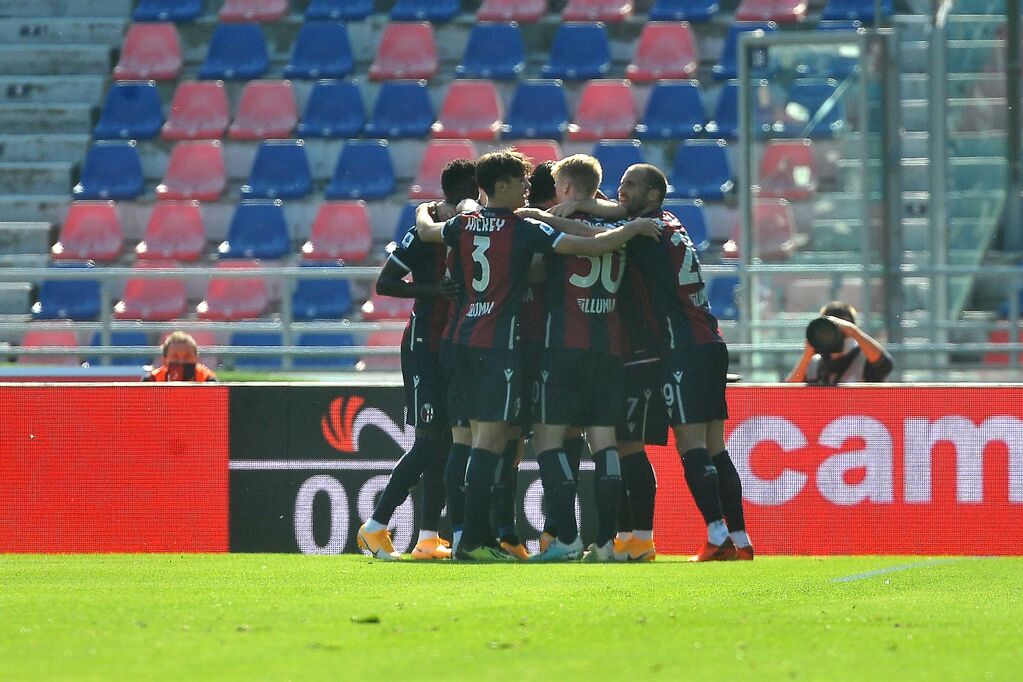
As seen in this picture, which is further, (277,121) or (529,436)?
(277,121)

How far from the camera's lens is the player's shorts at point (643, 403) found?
800cm

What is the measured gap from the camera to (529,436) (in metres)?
8.70

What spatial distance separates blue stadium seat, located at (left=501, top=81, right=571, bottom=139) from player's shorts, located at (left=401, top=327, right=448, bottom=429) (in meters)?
10.7

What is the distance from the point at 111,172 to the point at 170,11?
8.71 feet

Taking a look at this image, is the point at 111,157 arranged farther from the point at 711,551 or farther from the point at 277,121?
the point at 711,551

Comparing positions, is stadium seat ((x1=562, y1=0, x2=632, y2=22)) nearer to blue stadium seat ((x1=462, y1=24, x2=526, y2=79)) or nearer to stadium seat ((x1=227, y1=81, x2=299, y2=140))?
blue stadium seat ((x1=462, y1=24, x2=526, y2=79))

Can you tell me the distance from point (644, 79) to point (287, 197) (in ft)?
13.6

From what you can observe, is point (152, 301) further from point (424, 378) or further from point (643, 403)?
point (643, 403)

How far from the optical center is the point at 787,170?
12.4m

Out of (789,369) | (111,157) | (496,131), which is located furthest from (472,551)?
(111,157)

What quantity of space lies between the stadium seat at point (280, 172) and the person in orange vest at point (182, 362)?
28.0ft

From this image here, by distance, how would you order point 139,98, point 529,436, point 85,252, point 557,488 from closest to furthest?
point 557,488, point 529,436, point 85,252, point 139,98

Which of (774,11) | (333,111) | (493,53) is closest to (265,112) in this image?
(333,111)

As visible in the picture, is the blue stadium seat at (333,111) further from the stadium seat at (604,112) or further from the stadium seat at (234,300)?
the stadium seat at (604,112)
